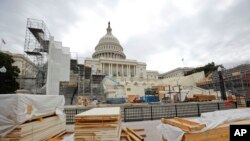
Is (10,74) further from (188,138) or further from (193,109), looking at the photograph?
(188,138)

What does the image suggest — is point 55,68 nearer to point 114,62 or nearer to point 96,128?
point 96,128

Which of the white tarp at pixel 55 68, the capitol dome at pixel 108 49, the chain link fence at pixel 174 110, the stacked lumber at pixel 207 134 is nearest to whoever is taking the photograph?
the stacked lumber at pixel 207 134

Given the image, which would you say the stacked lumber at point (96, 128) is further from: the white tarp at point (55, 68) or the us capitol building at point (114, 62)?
the us capitol building at point (114, 62)

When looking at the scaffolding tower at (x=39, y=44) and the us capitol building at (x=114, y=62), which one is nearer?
the scaffolding tower at (x=39, y=44)

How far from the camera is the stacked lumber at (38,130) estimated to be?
4.46 m

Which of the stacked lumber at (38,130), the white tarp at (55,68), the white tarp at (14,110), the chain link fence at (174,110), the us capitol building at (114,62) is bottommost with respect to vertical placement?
the chain link fence at (174,110)

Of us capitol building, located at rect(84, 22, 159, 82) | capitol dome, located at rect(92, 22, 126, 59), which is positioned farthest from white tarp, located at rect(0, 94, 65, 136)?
capitol dome, located at rect(92, 22, 126, 59)

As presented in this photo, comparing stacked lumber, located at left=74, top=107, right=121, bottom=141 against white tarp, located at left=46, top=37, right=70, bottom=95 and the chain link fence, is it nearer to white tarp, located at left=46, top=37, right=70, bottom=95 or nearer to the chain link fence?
the chain link fence

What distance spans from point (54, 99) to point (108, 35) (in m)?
84.3

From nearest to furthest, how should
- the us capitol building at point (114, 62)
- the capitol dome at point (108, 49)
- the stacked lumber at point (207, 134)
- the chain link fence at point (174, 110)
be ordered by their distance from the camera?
the stacked lumber at point (207, 134), the chain link fence at point (174, 110), the us capitol building at point (114, 62), the capitol dome at point (108, 49)

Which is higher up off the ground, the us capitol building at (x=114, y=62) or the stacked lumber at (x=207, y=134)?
the us capitol building at (x=114, y=62)

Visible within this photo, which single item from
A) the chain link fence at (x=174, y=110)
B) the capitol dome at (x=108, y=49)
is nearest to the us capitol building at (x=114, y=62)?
the capitol dome at (x=108, y=49)

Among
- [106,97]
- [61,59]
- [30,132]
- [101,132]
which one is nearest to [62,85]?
[61,59]

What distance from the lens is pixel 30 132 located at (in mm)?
4926
